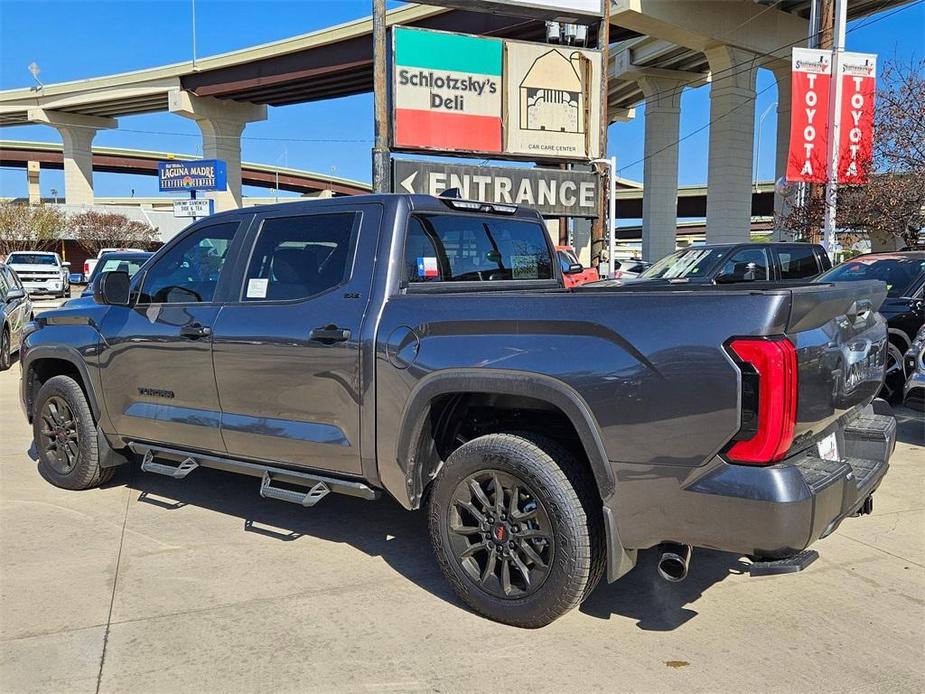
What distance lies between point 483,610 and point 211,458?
2047 mm

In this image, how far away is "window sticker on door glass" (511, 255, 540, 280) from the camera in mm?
4859

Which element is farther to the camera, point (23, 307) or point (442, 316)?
point (23, 307)

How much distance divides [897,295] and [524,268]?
5802mm

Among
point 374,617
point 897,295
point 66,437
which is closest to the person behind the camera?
point 374,617

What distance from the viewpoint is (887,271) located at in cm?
904

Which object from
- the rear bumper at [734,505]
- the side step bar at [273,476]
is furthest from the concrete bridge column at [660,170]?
the rear bumper at [734,505]

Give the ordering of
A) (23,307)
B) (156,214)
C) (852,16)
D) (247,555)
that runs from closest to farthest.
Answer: (247,555) < (23,307) < (852,16) < (156,214)

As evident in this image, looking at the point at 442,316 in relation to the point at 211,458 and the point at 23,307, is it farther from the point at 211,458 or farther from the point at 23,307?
the point at 23,307

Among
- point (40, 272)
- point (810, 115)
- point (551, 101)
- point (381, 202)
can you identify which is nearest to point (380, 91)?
point (551, 101)

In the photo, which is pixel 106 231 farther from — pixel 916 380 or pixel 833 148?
pixel 916 380

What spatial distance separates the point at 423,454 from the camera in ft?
12.3

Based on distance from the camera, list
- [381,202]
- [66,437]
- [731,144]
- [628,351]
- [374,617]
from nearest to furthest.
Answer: [628,351]
[374,617]
[381,202]
[66,437]
[731,144]

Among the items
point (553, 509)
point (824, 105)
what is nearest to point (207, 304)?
point (553, 509)

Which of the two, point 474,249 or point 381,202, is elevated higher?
point 381,202
